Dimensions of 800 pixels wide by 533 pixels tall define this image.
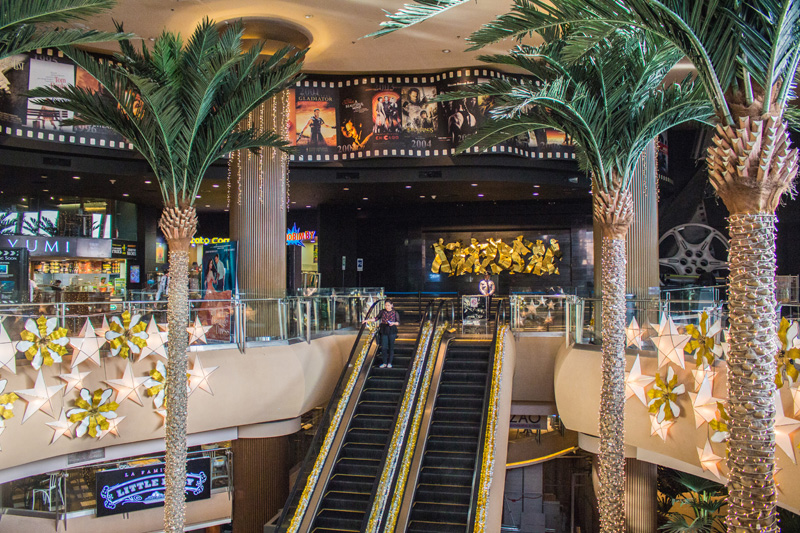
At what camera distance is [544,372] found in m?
13.9

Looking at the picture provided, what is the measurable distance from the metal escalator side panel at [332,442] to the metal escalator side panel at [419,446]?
127 centimetres

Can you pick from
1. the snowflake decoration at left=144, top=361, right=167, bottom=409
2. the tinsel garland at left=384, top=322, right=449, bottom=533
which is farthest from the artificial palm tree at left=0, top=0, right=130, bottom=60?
the tinsel garland at left=384, top=322, right=449, bottom=533

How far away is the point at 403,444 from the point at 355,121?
918 cm

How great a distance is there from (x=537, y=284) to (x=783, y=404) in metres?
15.9

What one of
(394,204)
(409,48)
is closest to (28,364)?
(409,48)

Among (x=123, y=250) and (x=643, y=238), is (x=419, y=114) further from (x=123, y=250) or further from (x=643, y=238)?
(x=123, y=250)

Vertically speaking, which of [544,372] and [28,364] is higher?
[28,364]

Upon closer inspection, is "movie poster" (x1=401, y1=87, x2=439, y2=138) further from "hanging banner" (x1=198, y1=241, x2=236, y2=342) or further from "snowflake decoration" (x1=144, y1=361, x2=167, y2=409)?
"snowflake decoration" (x1=144, y1=361, x2=167, y2=409)

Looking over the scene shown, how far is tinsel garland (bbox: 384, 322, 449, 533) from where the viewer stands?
9.28 m

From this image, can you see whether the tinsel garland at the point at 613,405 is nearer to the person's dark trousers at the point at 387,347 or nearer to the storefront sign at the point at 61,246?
the person's dark trousers at the point at 387,347

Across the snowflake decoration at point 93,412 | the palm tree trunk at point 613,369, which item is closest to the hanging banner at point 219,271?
the snowflake decoration at point 93,412

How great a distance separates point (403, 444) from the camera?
1015 cm

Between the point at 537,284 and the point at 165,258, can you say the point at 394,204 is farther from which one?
the point at 165,258

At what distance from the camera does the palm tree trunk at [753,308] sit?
4207mm
